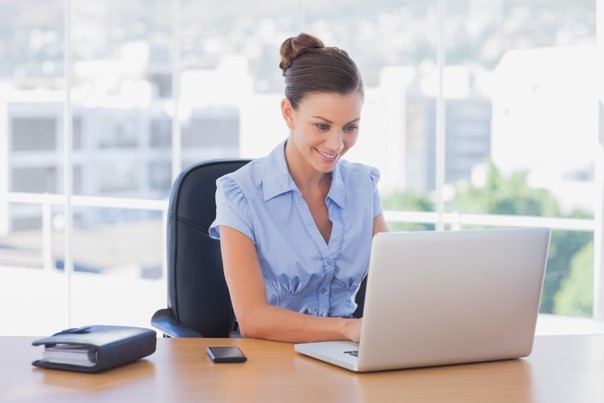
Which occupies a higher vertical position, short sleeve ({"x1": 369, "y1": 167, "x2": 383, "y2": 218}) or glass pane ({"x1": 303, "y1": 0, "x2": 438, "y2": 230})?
glass pane ({"x1": 303, "y1": 0, "x2": 438, "y2": 230})

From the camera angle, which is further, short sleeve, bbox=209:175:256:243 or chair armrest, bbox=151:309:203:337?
chair armrest, bbox=151:309:203:337

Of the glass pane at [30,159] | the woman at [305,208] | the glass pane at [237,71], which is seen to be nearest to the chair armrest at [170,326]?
the woman at [305,208]

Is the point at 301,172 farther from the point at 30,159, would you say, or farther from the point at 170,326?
the point at 30,159

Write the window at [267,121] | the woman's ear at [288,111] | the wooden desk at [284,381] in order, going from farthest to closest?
the window at [267,121]
the woman's ear at [288,111]
the wooden desk at [284,381]

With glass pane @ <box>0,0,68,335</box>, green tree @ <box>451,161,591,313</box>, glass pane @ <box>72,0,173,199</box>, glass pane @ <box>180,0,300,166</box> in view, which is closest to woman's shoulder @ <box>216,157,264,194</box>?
glass pane @ <box>180,0,300,166</box>

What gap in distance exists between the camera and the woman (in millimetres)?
2150

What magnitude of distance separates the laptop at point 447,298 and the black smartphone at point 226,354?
5.3 inches

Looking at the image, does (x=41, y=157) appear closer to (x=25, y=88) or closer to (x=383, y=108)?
(x=25, y=88)

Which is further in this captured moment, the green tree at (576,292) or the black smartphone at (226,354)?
the green tree at (576,292)

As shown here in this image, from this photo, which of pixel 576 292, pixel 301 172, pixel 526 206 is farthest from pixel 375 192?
pixel 526 206

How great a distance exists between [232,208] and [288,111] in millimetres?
284

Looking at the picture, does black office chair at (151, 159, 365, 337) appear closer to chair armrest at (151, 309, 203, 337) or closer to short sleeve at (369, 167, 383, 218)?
chair armrest at (151, 309, 203, 337)

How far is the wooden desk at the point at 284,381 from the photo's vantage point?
1.54 m

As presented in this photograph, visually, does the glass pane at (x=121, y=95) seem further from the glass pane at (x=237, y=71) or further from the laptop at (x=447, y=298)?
the laptop at (x=447, y=298)
